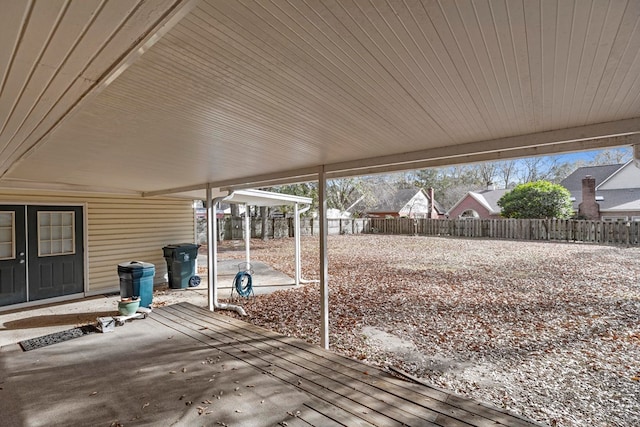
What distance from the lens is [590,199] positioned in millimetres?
17672

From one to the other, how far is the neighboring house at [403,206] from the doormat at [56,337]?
22.5m

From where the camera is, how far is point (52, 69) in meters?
1.25

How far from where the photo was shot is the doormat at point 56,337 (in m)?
4.26

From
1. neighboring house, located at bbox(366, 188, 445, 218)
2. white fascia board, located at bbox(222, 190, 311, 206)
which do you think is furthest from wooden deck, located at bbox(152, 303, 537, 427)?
neighboring house, located at bbox(366, 188, 445, 218)

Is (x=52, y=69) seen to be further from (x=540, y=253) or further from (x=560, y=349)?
(x=540, y=253)

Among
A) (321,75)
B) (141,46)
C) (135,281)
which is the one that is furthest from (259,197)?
(141,46)

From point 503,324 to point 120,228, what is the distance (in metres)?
8.37

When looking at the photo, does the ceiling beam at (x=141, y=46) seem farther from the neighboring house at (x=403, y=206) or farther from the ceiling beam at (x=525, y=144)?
the neighboring house at (x=403, y=206)

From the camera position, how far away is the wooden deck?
8.54 feet

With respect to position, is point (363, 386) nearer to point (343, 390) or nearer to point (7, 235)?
point (343, 390)

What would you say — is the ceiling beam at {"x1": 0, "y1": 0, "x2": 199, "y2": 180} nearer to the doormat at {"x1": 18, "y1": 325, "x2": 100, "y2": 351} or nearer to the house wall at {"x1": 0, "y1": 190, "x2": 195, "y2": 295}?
the doormat at {"x1": 18, "y1": 325, "x2": 100, "y2": 351}

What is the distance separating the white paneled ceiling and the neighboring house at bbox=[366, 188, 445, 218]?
23561 mm

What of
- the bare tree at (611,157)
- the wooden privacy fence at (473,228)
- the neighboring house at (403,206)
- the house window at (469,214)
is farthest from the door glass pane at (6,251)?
the bare tree at (611,157)

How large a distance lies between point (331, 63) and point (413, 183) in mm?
31017
